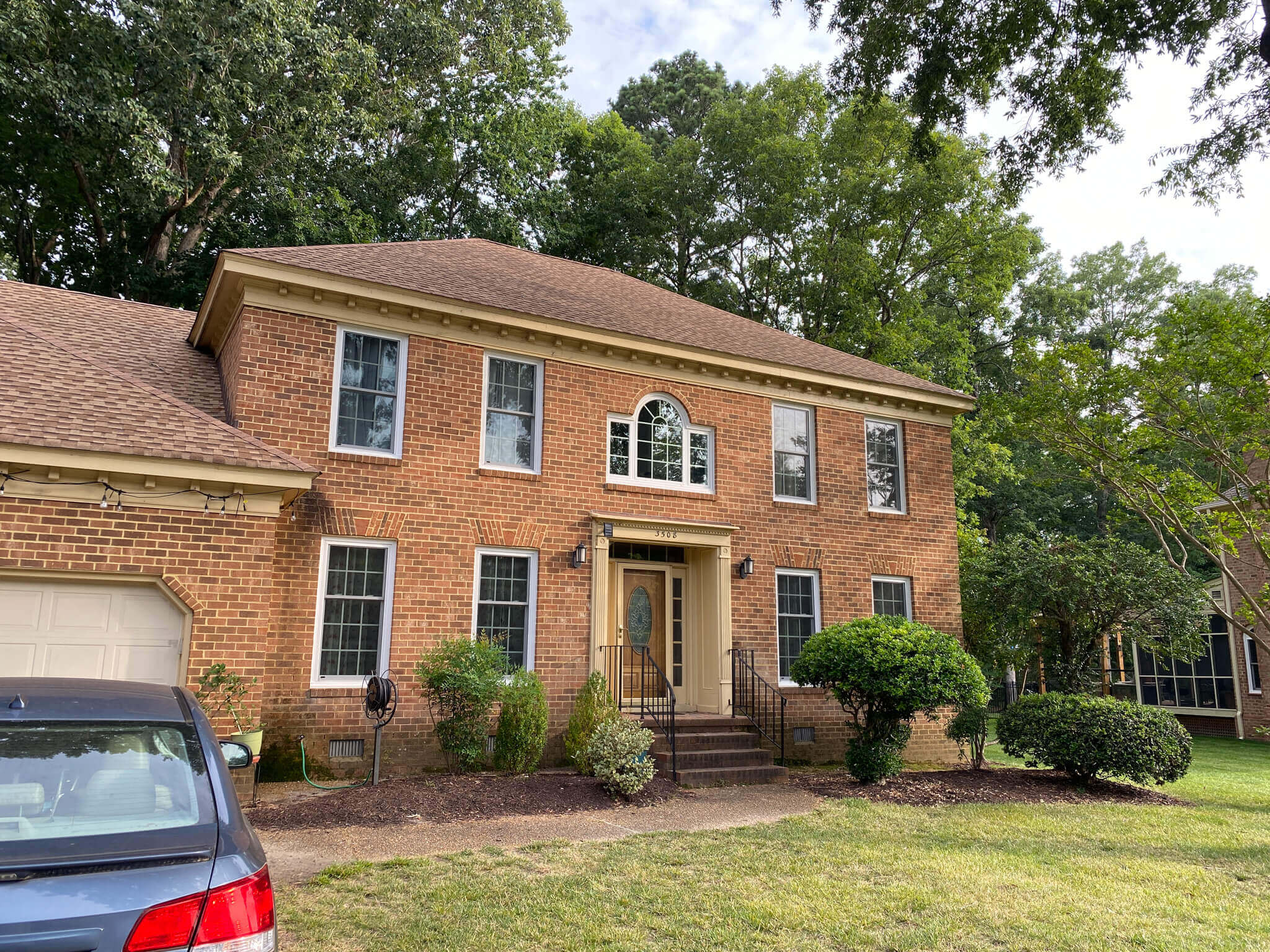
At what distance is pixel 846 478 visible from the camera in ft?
48.2

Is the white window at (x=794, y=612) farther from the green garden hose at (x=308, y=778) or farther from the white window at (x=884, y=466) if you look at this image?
the green garden hose at (x=308, y=778)

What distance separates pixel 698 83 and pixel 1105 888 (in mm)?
34476

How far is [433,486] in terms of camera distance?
11289 millimetres

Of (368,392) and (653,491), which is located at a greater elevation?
(368,392)

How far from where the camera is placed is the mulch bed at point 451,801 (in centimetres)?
808

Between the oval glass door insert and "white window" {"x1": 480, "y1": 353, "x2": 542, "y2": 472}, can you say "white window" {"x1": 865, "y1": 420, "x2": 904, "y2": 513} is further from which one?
"white window" {"x1": 480, "y1": 353, "x2": 542, "y2": 472}

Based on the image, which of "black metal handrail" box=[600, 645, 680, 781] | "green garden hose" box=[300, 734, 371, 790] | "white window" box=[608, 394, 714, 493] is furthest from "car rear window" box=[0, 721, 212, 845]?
"white window" box=[608, 394, 714, 493]

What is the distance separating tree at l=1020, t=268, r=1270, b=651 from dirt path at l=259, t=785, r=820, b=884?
8.51 m

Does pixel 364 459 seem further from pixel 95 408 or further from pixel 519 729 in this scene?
pixel 519 729

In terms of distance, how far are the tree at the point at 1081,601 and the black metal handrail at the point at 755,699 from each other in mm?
5127

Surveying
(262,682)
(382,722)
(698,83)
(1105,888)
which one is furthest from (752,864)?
(698,83)

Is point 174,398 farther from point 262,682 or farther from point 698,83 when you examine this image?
point 698,83

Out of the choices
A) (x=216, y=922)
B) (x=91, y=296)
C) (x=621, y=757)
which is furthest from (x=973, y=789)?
(x=91, y=296)

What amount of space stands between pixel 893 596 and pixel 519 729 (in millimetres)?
7381
